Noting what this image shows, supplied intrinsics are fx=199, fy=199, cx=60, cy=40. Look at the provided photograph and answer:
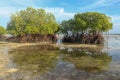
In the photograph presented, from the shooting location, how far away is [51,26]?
39.0m

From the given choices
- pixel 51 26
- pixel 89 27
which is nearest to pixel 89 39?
pixel 89 27

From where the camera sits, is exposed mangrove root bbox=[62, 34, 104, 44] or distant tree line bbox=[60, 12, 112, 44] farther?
distant tree line bbox=[60, 12, 112, 44]

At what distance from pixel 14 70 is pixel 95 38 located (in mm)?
24445

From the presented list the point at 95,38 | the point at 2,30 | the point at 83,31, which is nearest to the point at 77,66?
the point at 95,38

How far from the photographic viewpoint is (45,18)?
3912cm

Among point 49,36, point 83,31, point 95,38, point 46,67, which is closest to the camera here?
point 46,67

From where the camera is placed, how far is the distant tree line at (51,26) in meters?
34.6

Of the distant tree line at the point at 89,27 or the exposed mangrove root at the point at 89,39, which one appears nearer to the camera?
the exposed mangrove root at the point at 89,39

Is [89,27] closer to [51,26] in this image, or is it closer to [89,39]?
[89,39]

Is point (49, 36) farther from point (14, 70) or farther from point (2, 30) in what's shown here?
point (14, 70)

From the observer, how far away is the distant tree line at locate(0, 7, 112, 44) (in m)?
34.6

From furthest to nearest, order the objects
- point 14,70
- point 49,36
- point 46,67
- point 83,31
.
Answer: point 49,36 → point 83,31 → point 46,67 → point 14,70

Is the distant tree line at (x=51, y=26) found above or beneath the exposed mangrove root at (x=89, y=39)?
above

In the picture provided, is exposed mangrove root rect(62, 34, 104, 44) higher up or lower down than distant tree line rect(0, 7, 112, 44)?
lower down
